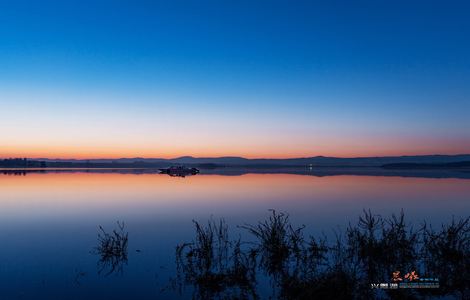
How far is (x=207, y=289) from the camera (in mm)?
9883

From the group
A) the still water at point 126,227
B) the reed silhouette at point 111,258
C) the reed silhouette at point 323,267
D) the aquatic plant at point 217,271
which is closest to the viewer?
the reed silhouette at point 323,267

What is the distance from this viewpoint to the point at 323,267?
1145 centimetres

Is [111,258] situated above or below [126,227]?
above

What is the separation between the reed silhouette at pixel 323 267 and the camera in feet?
29.1

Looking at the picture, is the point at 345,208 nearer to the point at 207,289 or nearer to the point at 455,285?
the point at 455,285

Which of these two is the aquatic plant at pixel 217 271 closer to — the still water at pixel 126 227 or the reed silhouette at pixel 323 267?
the reed silhouette at pixel 323 267

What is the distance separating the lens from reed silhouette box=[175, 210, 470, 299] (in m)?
8.88

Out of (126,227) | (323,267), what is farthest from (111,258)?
(323,267)

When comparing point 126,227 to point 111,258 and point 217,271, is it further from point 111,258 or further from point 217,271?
point 217,271

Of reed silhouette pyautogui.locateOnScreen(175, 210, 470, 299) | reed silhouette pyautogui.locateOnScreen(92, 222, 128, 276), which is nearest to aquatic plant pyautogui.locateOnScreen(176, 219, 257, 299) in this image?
reed silhouette pyautogui.locateOnScreen(175, 210, 470, 299)

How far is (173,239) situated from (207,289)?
21.6 feet

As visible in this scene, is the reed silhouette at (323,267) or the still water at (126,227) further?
the still water at (126,227)

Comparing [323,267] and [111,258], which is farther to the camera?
[111,258]

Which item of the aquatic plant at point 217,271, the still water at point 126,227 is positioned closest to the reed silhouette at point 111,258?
the still water at point 126,227
